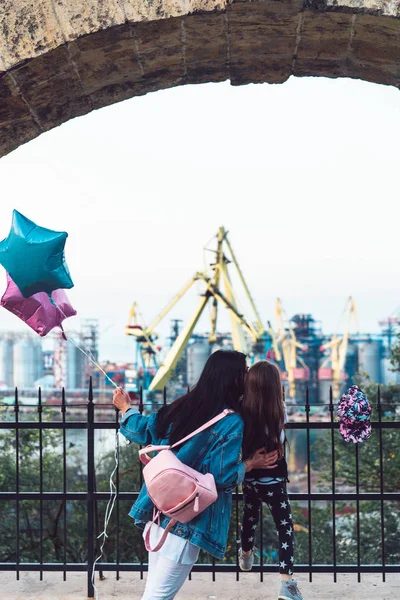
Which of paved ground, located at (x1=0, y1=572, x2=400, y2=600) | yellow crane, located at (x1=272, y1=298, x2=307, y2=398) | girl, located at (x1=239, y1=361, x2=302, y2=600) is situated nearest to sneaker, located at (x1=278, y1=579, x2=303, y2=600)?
girl, located at (x1=239, y1=361, x2=302, y2=600)

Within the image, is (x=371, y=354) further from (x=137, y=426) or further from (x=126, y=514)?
(x=137, y=426)

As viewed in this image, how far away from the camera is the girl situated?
3.38 metres

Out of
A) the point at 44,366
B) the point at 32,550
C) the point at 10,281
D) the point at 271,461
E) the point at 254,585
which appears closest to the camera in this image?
the point at 271,461

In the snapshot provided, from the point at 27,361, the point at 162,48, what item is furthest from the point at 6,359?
the point at 162,48

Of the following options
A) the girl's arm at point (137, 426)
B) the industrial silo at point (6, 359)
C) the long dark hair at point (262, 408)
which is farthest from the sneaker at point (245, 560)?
the industrial silo at point (6, 359)

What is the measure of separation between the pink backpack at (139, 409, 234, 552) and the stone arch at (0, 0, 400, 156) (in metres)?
2.03

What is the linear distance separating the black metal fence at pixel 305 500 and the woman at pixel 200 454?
58cm

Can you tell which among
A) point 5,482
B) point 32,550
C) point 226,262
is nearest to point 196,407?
point 32,550

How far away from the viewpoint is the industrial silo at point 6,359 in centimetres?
8250

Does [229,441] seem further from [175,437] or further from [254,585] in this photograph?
[254,585]

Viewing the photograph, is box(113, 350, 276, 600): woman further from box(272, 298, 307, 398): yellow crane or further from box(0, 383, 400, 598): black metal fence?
box(272, 298, 307, 398): yellow crane

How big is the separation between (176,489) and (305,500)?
6.74 feet

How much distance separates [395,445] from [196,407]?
1282 centimetres

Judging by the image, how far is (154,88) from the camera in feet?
13.4
